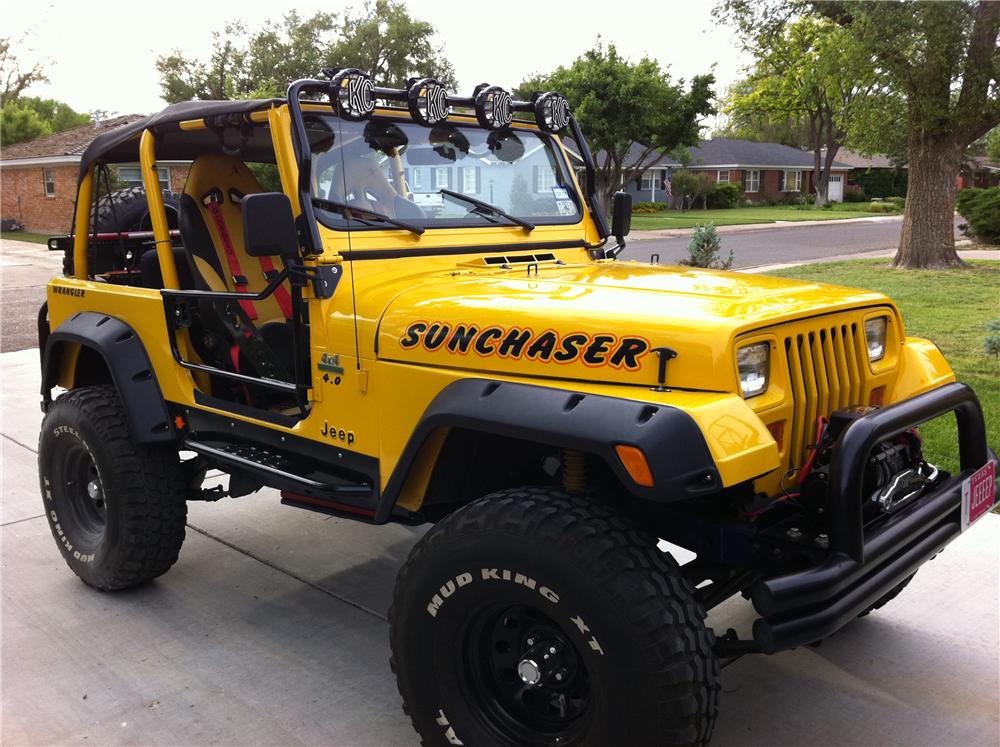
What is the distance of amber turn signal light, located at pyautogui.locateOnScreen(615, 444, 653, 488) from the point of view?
2.34 meters

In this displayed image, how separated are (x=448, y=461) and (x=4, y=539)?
3249 millimetres

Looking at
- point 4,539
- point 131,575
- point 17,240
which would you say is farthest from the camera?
point 17,240

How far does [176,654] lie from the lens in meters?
3.77

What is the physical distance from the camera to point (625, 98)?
2636 cm

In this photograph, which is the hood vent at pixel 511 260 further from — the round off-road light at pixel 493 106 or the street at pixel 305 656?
the street at pixel 305 656

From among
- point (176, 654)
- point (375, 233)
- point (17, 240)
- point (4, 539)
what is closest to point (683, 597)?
point (375, 233)

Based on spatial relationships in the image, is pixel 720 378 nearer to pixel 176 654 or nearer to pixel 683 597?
pixel 683 597

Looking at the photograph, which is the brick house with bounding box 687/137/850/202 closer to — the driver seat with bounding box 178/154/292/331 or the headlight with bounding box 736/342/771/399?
the driver seat with bounding box 178/154/292/331

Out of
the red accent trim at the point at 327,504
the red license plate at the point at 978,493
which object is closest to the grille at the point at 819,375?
the red license plate at the point at 978,493

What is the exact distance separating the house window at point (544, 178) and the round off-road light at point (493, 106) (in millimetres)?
320

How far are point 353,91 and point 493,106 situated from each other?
80 cm

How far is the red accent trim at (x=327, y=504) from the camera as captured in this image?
3.36 metres

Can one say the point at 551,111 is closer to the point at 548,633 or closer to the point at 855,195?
the point at 548,633

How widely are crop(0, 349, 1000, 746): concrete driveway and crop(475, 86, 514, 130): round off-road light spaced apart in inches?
86.3
